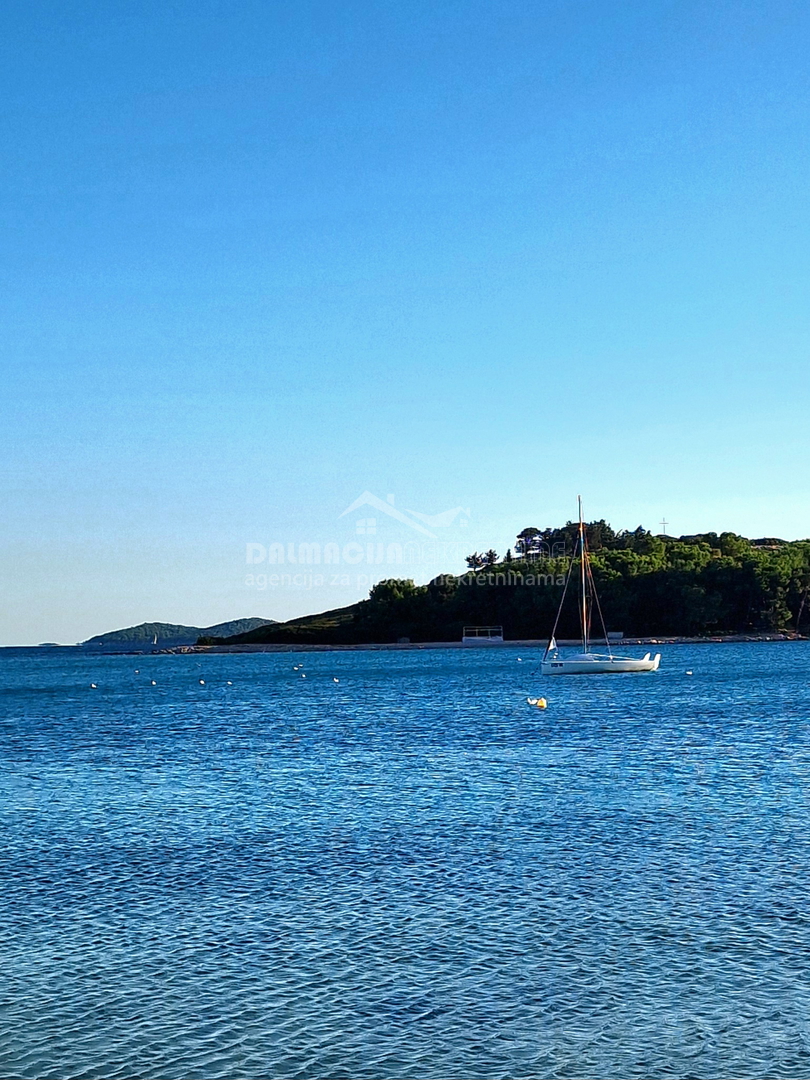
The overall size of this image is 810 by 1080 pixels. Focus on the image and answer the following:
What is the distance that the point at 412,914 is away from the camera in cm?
2025

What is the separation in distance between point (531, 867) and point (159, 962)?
8.67 m

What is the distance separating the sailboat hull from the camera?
100750 millimetres

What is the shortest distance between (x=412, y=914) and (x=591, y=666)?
8263cm

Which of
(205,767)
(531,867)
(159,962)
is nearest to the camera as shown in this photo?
(159,962)

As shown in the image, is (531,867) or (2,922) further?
(531,867)

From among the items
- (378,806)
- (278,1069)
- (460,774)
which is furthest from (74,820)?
(278,1069)

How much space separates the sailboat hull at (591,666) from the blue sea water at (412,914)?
54.2 metres

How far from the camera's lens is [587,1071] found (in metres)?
13.2

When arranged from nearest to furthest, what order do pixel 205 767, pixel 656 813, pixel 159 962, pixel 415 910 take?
1. pixel 159 962
2. pixel 415 910
3. pixel 656 813
4. pixel 205 767

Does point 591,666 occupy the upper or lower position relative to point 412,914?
upper

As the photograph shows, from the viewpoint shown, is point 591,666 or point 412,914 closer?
point 412,914

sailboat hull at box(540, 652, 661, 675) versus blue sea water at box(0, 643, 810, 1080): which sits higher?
sailboat hull at box(540, 652, 661, 675)

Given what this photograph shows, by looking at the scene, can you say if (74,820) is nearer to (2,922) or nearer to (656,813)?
(2,922)

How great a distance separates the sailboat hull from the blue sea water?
54.2m
